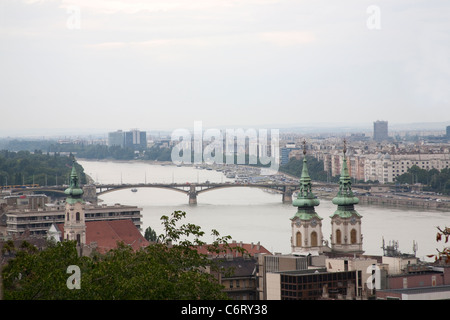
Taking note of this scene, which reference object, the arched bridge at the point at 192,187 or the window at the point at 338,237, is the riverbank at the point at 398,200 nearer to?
the arched bridge at the point at 192,187

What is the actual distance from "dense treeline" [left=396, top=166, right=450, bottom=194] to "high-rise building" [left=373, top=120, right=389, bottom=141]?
33.4 feet

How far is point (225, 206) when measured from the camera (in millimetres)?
18609

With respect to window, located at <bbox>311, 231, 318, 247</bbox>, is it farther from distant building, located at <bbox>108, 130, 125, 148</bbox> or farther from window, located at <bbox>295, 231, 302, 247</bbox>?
distant building, located at <bbox>108, 130, 125, 148</bbox>

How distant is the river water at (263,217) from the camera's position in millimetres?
11789

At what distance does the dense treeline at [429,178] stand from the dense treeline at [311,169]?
2172 millimetres

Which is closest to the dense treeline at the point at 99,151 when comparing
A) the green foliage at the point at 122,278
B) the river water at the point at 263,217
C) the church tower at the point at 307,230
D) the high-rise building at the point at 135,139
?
the high-rise building at the point at 135,139

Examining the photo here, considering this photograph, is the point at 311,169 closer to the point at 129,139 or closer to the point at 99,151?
the point at 129,139

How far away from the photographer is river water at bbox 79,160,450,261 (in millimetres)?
11789

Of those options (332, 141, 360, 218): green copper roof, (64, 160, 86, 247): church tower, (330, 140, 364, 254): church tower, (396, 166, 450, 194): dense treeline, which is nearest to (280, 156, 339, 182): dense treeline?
(396, 166, 450, 194): dense treeline

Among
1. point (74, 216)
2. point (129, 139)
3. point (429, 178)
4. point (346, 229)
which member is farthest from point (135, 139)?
point (346, 229)

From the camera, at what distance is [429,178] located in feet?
80.3

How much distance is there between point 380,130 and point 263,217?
20783 millimetres

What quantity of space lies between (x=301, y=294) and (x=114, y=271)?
2.68 meters

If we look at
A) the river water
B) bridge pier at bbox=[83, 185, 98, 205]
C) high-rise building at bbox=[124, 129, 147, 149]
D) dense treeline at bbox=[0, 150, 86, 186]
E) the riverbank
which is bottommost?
the riverbank
